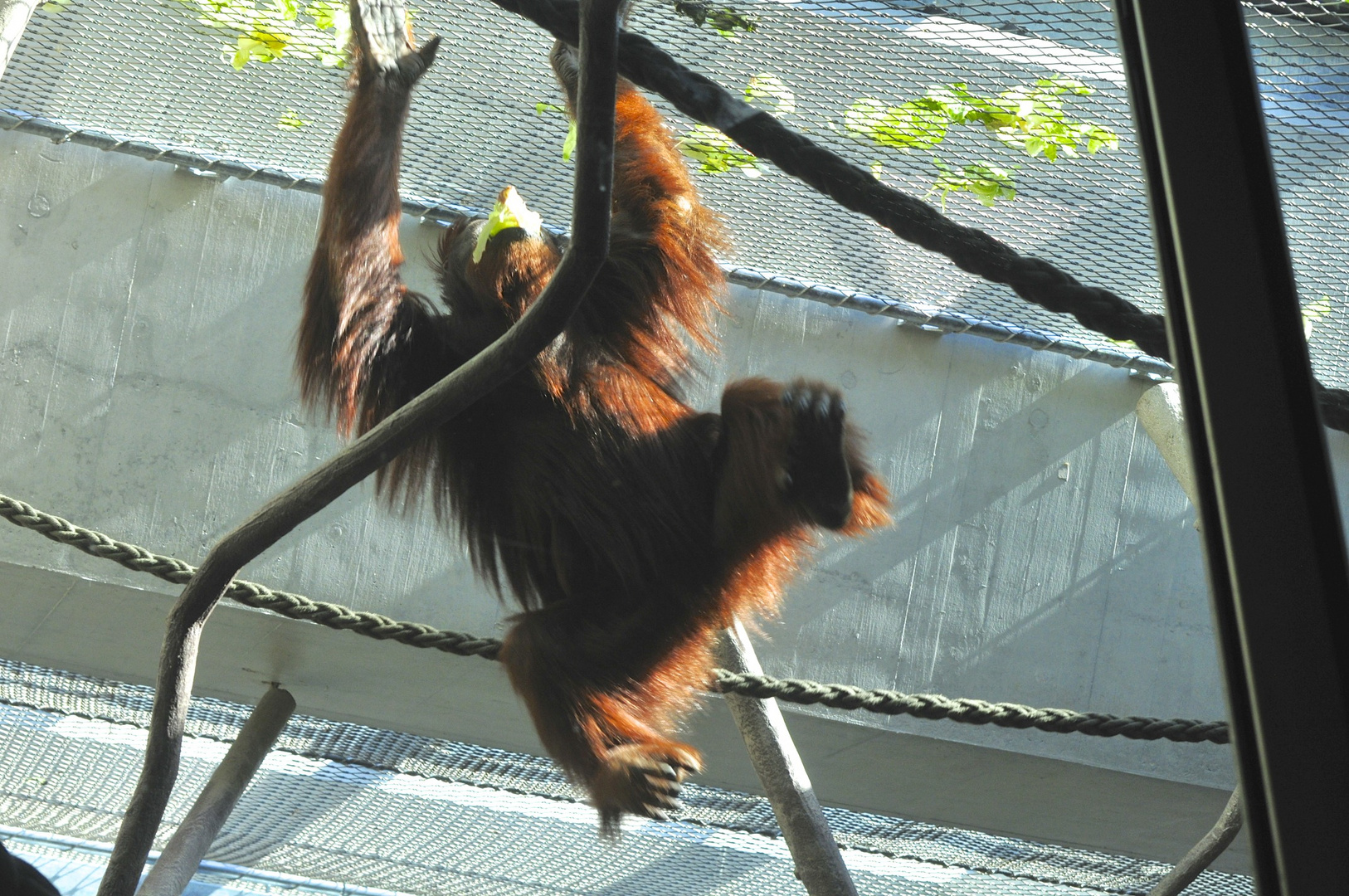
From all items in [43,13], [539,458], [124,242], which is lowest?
[124,242]

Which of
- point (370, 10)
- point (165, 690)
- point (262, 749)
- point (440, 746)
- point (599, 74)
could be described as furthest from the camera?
point (440, 746)

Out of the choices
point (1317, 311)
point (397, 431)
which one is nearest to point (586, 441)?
point (397, 431)

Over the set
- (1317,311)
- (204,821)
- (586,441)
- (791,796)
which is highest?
(1317,311)

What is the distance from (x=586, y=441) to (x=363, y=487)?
1.59 metres

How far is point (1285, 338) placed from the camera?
62cm

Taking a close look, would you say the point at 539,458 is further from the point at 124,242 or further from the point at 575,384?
the point at 124,242

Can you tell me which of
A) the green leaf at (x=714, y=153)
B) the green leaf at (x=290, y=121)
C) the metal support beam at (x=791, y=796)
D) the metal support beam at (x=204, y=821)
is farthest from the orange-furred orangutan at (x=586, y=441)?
the metal support beam at (x=204, y=821)

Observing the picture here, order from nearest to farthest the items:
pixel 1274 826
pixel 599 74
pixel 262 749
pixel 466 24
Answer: pixel 1274 826 → pixel 599 74 → pixel 466 24 → pixel 262 749

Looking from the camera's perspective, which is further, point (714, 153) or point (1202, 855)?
point (714, 153)

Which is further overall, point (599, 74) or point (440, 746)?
point (440, 746)

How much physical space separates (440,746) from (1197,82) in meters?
3.87

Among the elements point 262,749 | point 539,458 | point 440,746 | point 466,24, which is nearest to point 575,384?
point 539,458

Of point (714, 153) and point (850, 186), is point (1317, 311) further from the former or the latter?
point (714, 153)

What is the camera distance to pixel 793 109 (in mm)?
2611
